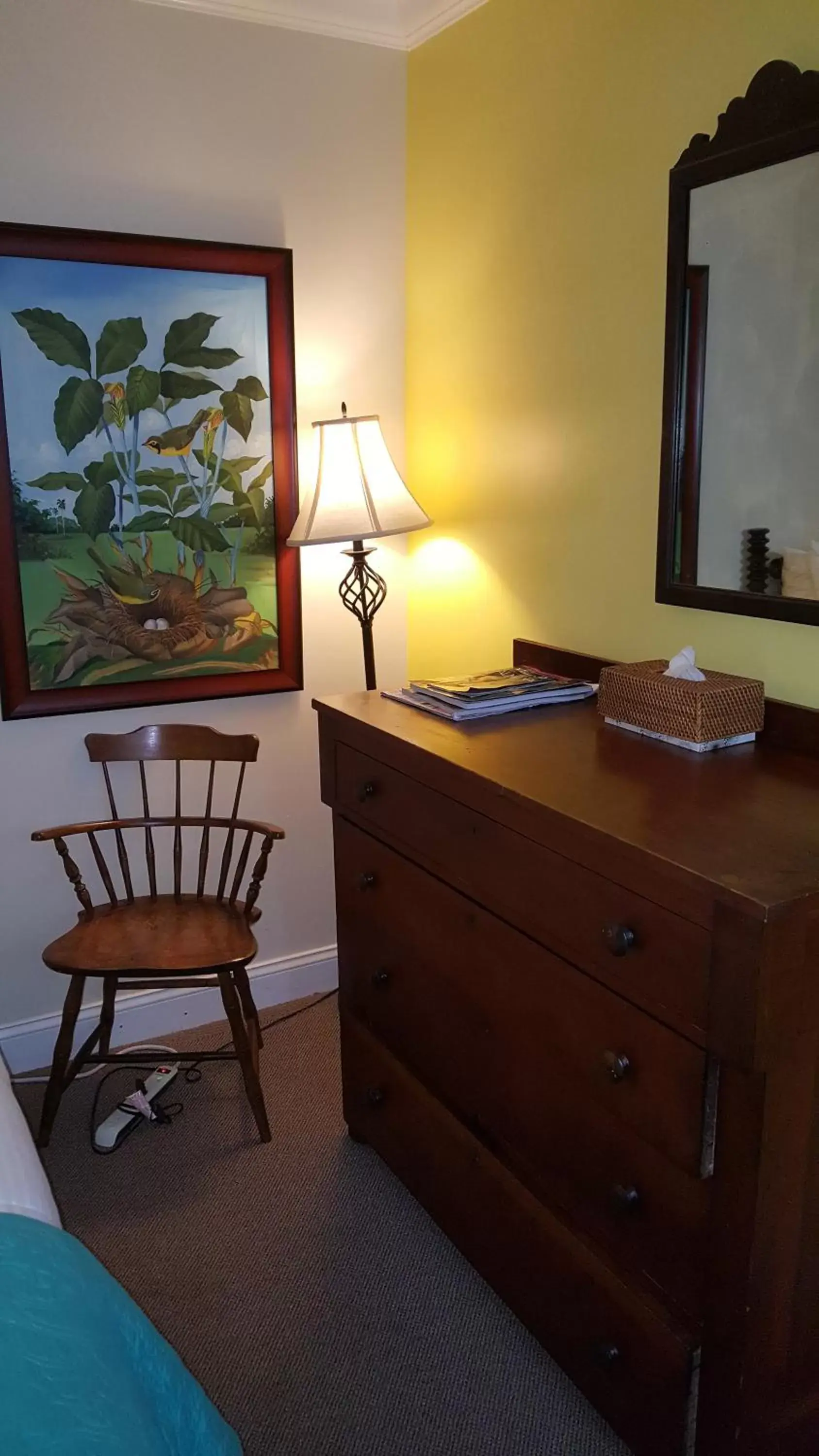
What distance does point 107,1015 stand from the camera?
250 cm

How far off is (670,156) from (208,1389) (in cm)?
225

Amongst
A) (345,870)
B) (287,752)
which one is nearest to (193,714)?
(287,752)

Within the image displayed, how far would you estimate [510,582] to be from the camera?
2.48 meters

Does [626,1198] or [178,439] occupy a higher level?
[178,439]

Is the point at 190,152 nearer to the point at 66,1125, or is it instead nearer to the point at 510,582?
the point at 510,582

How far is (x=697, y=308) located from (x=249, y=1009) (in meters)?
1.76

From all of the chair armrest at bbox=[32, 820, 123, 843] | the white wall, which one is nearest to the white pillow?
the chair armrest at bbox=[32, 820, 123, 843]

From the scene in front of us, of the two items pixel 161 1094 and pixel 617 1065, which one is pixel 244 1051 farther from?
pixel 617 1065

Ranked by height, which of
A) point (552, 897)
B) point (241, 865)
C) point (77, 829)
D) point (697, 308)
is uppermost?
point (697, 308)

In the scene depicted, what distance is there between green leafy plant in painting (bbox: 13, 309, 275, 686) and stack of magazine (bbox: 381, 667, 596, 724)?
0.77 metres

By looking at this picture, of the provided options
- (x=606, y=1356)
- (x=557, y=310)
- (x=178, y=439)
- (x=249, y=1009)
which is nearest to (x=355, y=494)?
(x=178, y=439)

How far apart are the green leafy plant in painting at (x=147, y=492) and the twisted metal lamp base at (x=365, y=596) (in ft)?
0.86

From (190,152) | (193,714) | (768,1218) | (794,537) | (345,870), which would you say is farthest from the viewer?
(193,714)

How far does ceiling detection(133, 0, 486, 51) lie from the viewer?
94.3 inches
